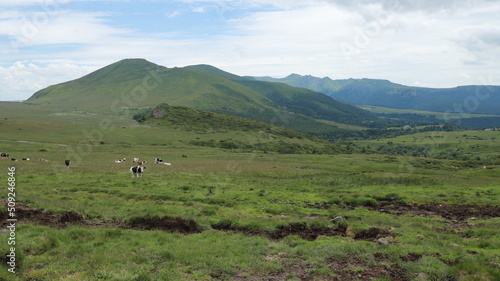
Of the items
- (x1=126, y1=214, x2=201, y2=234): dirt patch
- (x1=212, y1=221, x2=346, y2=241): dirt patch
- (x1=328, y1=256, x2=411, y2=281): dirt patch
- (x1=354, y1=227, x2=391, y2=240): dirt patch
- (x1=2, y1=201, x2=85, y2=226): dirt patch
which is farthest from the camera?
(x1=126, y1=214, x2=201, y2=234): dirt patch

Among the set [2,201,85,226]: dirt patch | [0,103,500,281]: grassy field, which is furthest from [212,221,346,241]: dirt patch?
[2,201,85,226]: dirt patch

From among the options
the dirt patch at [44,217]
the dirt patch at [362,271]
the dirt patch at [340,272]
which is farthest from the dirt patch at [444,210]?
the dirt patch at [44,217]

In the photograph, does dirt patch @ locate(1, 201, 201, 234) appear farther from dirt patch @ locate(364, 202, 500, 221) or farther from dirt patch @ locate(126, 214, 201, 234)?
dirt patch @ locate(364, 202, 500, 221)

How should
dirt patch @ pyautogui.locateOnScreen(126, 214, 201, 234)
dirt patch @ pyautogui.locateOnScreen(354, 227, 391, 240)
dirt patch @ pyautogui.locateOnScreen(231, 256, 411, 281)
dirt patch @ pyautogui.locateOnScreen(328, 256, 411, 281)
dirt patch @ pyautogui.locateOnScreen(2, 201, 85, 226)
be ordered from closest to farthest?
dirt patch @ pyautogui.locateOnScreen(231, 256, 411, 281)
dirt patch @ pyautogui.locateOnScreen(328, 256, 411, 281)
dirt patch @ pyautogui.locateOnScreen(354, 227, 391, 240)
dirt patch @ pyautogui.locateOnScreen(2, 201, 85, 226)
dirt patch @ pyautogui.locateOnScreen(126, 214, 201, 234)

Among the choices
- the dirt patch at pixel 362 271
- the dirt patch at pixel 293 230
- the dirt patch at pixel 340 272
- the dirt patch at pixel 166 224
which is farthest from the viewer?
the dirt patch at pixel 166 224

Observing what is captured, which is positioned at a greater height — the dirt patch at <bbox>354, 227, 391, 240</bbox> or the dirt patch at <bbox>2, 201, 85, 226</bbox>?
the dirt patch at <bbox>2, 201, 85, 226</bbox>

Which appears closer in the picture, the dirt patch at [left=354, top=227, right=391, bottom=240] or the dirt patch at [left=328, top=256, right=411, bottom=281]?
the dirt patch at [left=328, top=256, right=411, bottom=281]

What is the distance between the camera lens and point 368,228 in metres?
20.2

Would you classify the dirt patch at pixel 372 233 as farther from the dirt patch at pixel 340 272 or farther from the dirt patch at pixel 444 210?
the dirt patch at pixel 444 210

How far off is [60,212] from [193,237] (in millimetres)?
10095

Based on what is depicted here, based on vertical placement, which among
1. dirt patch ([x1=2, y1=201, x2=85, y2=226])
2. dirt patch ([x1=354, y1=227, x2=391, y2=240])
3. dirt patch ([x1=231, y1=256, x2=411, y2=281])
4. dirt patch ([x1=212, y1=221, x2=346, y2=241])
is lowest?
dirt patch ([x1=212, y1=221, x2=346, y2=241])

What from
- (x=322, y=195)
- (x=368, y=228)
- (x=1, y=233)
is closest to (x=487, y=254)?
(x=368, y=228)

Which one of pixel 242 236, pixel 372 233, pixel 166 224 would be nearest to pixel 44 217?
pixel 166 224

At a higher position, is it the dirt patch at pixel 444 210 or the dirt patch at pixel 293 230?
the dirt patch at pixel 293 230
